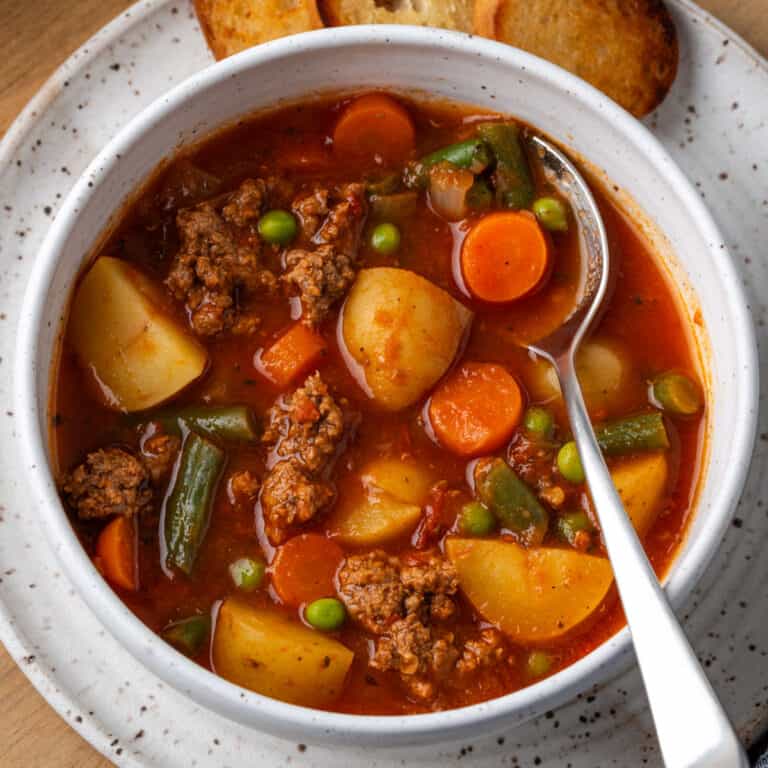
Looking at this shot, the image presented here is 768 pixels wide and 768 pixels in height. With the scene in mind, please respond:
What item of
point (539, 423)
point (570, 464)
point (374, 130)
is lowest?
point (570, 464)

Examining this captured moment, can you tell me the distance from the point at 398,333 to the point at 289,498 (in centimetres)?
55

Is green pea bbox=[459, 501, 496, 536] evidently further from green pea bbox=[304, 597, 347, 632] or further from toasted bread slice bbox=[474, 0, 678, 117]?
toasted bread slice bbox=[474, 0, 678, 117]

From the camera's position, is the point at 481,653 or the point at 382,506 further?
the point at 382,506

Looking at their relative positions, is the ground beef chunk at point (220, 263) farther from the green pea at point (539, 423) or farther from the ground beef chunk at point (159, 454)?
the green pea at point (539, 423)

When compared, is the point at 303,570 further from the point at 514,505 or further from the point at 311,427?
the point at 514,505

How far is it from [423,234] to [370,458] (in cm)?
68

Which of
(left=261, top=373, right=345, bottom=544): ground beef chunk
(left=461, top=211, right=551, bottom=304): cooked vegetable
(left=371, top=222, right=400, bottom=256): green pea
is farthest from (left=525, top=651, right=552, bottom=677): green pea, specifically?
(left=371, top=222, right=400, bottom=256): green pea

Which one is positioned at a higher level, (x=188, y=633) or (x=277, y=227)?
(x=277, y=227)

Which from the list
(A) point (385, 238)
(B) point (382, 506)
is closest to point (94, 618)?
(B) point (382, 506)

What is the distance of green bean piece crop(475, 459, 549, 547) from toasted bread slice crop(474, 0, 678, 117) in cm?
119

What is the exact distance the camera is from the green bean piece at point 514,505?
10.7 ft

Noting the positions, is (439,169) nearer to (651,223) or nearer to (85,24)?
(651,223)

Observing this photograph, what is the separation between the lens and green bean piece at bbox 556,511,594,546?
3.27 m

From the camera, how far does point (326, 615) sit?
3.13 metres
